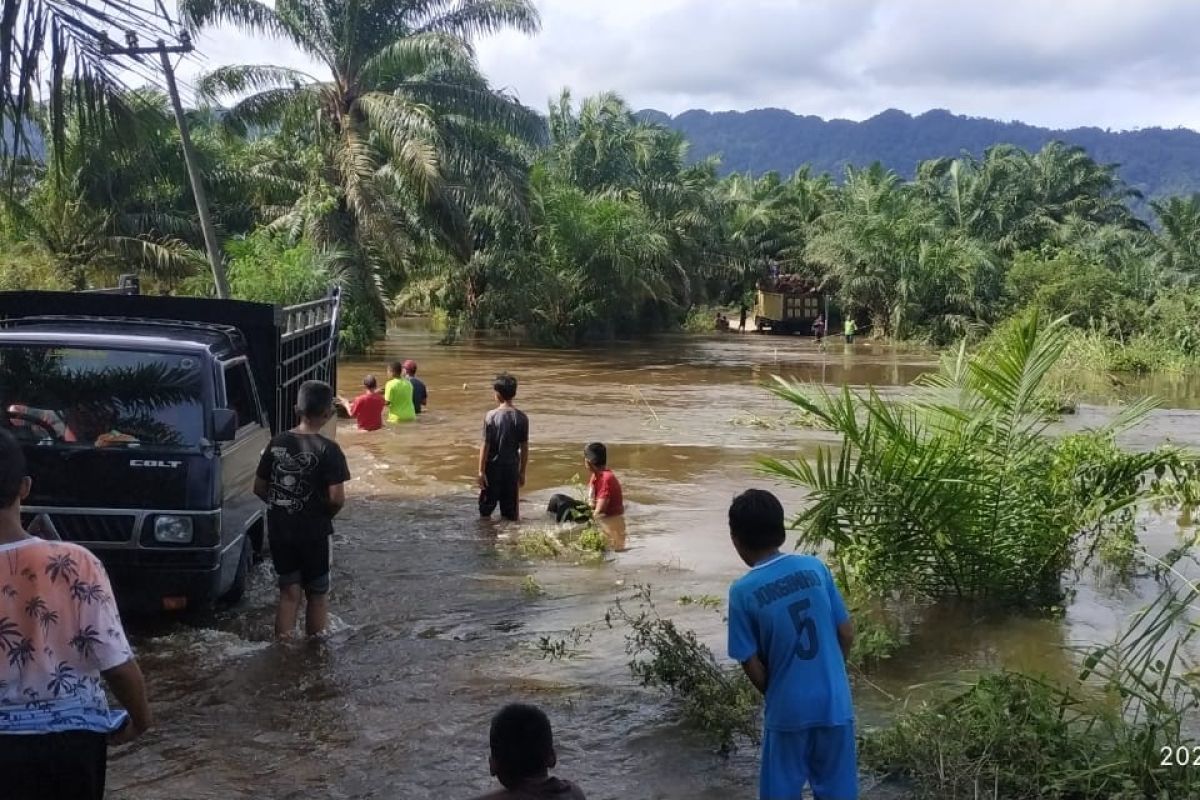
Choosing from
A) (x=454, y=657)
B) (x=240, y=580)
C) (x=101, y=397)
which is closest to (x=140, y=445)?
(x=101, y=397)

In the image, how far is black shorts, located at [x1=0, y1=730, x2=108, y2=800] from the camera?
9.16ft

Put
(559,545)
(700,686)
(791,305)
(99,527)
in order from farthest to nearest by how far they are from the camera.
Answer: (791,305)
(559,545)
(99,527)
(700,686)

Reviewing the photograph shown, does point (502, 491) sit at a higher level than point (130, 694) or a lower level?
lower

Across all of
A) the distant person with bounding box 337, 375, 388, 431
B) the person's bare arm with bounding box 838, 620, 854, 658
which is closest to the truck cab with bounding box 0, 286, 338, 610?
the person's bare arm with bounding box 838, 620, 854, 658

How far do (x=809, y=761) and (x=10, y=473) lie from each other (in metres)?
2.59

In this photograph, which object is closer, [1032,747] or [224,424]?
[1032,747]

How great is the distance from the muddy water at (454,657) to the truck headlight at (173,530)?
0.76 m

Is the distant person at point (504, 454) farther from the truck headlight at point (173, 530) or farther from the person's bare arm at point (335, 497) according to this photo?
the truck headlight at point (173, 530)

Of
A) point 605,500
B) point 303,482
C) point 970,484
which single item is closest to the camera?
point 303,482

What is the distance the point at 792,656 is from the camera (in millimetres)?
3689

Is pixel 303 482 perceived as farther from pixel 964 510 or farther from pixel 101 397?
pixel 964 510

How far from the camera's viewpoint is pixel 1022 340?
7.73 metres

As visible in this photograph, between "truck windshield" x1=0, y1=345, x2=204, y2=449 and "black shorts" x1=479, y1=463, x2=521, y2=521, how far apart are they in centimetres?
394

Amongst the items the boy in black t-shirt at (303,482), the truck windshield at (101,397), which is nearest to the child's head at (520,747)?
the boy in black t-shirt at (303,482)
